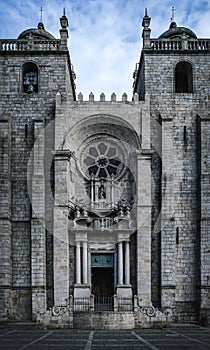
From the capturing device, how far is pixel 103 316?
20.0 metres

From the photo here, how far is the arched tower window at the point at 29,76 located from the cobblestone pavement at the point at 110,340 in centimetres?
1170

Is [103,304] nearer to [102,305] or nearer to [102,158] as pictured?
[102,305]

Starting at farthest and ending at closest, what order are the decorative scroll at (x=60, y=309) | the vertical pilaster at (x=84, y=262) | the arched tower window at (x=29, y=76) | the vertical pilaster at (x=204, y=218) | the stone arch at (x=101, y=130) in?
1. the arched tower window at (x=29, y=76)
2. the stone arch at (x=101, y=130)
3. the vertical pilaster at (x=84, y=262)
4. the vertical pilaster at (x=204, y=218)
5. the decorative scroll at (x=60, y=309)

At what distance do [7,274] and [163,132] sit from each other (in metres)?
9.27

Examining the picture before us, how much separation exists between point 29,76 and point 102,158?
5390 mm

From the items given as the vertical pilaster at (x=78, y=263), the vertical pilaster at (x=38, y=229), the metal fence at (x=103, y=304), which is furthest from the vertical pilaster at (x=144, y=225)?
the vertical pilaster at (x=38, y=229)

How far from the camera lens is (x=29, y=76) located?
25859 mm

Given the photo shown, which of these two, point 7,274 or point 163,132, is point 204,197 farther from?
point 7,274

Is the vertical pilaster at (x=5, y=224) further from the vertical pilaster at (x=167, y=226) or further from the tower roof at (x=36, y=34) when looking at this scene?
the vertical pilaster at (x=167, y=226)

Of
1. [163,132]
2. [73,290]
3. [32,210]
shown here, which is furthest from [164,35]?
[73,290]

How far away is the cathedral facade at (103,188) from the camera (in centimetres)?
2298

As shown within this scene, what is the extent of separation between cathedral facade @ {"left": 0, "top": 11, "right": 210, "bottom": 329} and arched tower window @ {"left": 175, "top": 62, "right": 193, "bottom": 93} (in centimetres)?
19

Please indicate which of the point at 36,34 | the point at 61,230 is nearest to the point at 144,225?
the point at 61,230

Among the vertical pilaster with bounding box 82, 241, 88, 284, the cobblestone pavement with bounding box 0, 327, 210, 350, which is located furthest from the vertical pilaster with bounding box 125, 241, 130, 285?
the cobblestone pavement with bounding box 0, 327, 210, 350
